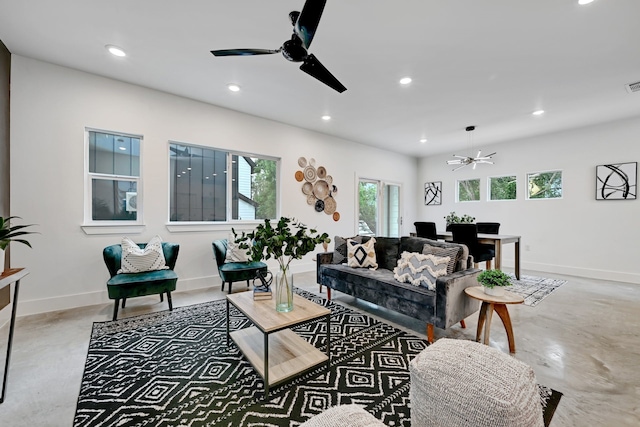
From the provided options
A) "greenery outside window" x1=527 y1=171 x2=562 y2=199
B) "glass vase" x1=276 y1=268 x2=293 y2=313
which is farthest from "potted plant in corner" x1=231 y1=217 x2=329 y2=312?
"greenery outside window" x1=527 y1=171 x2=562 y2=199

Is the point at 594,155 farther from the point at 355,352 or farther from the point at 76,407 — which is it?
the point at 76,407

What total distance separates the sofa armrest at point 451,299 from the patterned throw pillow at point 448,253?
3.1 inches

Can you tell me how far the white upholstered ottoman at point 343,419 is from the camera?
2.48ft

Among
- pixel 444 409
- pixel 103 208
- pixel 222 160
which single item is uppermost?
pixel 222 160

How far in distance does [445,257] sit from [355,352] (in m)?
1.27

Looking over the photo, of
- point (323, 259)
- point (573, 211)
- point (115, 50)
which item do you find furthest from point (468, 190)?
point (115, 50)

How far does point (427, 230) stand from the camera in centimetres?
491

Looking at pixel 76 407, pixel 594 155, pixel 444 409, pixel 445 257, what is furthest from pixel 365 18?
pixel 594 155

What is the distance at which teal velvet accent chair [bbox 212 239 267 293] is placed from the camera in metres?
3.58

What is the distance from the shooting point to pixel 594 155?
192 inches

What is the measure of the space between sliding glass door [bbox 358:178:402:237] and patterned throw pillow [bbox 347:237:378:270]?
297 cm

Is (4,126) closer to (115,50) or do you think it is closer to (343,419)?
(115,50)

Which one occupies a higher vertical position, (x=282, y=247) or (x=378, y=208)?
(x=378, y=208)

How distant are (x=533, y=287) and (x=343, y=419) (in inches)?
190
